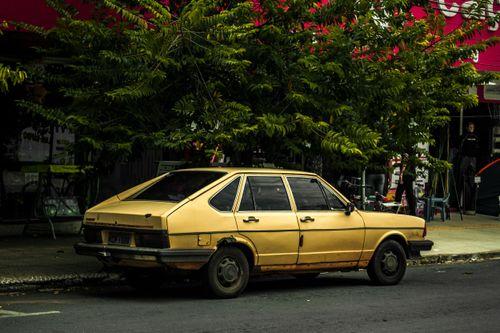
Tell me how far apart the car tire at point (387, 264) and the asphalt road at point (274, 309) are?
174mm

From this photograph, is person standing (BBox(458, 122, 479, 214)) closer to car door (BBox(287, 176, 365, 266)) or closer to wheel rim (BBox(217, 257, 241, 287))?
car door (BBox(287, 176, 365, 266))

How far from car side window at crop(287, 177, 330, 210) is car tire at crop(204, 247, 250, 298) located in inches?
47.7

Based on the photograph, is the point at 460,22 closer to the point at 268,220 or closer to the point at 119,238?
the point at 268,220

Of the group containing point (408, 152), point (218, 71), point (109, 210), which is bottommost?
point (109, 210)

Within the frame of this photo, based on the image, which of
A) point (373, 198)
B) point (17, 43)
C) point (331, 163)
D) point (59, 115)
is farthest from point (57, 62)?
point (373, 198)

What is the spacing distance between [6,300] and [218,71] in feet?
13.9

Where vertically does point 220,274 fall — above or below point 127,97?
below

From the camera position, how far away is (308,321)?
8.42 metres

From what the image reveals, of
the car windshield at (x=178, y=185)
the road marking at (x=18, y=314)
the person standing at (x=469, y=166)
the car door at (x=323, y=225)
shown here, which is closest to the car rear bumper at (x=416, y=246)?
the car door at (x=323, y=225)

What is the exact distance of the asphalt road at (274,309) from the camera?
8055mm

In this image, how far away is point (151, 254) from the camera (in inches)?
358

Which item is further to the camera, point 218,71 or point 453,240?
point 453,240

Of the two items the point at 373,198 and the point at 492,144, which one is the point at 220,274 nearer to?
the point at 373,198

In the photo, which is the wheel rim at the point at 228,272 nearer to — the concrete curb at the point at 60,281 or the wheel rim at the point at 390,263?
the concrete curb at the point at 60,281
